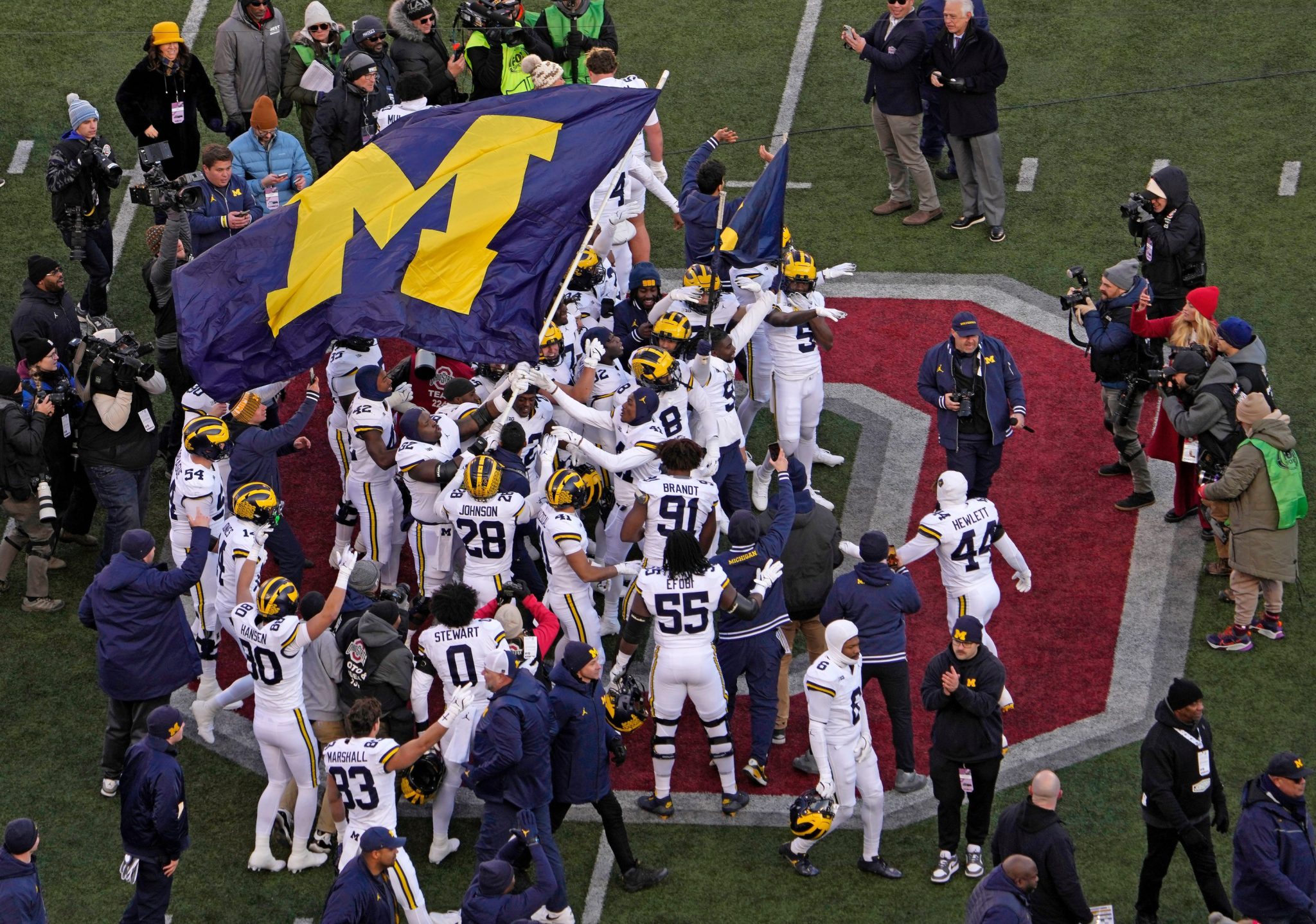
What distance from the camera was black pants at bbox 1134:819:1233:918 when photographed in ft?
34.0

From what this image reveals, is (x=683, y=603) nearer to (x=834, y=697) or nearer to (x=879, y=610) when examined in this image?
(x=834, y=697)

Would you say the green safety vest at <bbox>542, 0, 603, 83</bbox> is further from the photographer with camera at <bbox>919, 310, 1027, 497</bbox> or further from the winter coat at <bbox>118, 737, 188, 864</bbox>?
the winter coat at <bbox>118, 737, 188, 864</bbox>

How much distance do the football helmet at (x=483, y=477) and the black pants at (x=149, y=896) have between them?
9.74 feet

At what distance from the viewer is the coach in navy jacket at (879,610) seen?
11242mm

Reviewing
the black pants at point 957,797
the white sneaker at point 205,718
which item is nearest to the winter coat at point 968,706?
the black pants at point 957,797

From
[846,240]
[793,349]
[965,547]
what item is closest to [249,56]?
[846,240]

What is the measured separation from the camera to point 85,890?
1126 cm

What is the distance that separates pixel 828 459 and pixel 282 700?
17.1 feet

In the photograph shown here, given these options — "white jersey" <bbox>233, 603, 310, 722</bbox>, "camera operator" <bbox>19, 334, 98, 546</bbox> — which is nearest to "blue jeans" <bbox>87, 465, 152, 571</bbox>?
"camera operator" <bbox>19, 334, 98, 546</bbox>

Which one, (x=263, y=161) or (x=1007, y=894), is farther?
(x=263, y=161)

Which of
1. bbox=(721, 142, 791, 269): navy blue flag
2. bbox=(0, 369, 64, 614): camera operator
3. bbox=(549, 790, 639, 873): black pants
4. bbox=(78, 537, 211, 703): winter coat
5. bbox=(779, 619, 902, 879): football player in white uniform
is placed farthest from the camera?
bbox=(721, 142, 791, 269): navy blue flag

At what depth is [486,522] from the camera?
11.9 metres

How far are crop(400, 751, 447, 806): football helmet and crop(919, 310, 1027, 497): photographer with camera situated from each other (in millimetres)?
4452

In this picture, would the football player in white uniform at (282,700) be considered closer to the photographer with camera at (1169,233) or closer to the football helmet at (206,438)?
the football helmet at (206,438)
